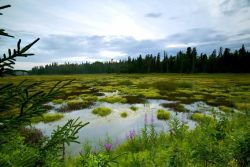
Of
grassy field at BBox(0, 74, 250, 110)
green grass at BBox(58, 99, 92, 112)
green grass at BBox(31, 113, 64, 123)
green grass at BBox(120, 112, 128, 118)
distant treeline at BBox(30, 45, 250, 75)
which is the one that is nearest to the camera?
green grass at BBox(31, 113, 64, 123)

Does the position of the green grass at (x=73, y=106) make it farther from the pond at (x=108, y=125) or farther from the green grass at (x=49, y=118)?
the green grass at (x=49, y=118)

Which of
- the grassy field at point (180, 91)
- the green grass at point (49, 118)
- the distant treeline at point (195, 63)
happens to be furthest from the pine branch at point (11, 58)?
the distant treeline at point (195, 63)

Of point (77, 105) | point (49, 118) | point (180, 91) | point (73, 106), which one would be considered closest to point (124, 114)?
point (49, 118)

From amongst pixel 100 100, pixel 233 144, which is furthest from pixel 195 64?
pixel 233 144

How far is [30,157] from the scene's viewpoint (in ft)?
8.17

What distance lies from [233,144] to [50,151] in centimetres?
551

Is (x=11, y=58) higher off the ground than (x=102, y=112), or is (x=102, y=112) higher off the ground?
(x=11, y=58)

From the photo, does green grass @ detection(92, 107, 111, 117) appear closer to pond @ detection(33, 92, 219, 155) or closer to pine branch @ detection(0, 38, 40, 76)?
pond @ detection(33, 92, 219, 155)

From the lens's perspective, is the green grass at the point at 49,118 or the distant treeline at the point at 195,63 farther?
the distant treeline at the point at 195,63

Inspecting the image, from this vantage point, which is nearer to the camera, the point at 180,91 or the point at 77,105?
the point at 77,105

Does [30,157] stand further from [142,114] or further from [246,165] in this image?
[142,114]

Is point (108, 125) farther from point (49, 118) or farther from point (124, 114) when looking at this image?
point (49, 118)

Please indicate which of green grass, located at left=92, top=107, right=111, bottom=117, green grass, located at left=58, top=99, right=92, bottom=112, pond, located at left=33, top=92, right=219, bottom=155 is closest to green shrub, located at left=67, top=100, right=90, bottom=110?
green grass, located at left=58, top=99, right=92, bottom=112

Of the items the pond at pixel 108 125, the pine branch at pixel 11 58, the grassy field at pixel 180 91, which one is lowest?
the grassy field at pixel 180 91
